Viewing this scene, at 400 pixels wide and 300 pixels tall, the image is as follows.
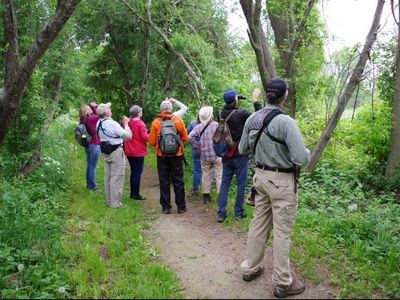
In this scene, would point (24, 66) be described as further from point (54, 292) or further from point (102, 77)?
point (102, 77)

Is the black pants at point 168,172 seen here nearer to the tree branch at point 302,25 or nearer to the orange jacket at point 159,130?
the orange jacket at point 159,130

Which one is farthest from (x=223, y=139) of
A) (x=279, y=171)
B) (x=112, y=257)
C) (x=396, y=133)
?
(x=396, y=133)

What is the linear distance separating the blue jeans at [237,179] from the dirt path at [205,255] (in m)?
0.38

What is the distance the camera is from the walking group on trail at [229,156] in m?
4.14

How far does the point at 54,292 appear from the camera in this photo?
441 cm

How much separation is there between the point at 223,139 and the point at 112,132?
2.23 metres

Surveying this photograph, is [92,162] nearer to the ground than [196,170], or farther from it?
farther from it

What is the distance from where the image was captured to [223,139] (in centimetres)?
657

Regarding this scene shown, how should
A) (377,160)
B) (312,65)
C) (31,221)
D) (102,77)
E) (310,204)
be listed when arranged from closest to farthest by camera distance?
1. (31,221)
2. (310,204)
3. (377,160)
4. (312,65)
5. (102,77)

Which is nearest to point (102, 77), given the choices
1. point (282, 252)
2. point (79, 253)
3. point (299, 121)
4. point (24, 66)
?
point (299, 121)

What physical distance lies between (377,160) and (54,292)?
8143 millimetres

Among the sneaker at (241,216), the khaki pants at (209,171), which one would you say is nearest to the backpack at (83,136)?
the khaki pants at (209,171)

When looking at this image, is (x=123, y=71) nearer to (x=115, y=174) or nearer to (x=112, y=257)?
(x=115, y=174)

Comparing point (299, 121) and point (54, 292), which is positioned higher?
point (299, 121)
